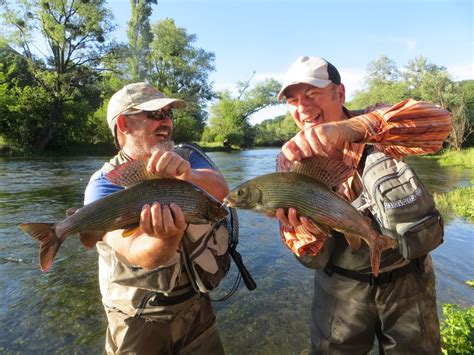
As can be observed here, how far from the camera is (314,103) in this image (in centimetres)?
322

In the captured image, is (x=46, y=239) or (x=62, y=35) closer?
(x=46, y=239)

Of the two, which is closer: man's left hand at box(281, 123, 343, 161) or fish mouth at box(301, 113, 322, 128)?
man's left hand at box(281, 123, 343, 161)

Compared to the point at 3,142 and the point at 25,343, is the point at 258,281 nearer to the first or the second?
the point at 25,343

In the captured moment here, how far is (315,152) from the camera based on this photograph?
8.44 feet

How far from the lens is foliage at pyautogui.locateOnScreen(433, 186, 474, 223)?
1209 centimetres

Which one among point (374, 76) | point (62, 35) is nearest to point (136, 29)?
point (62, 35)

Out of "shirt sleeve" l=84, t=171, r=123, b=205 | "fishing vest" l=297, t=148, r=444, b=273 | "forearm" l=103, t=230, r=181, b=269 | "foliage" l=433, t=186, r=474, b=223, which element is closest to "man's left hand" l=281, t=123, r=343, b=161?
"fishing vest" l=297, t=148, r=444, b=273

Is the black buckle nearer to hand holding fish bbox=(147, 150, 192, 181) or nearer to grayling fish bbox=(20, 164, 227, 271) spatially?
grayling fish bbox=(20, 164, 227, 271)

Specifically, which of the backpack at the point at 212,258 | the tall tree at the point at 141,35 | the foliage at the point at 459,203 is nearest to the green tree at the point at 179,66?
the tall tree at the point at 141,35

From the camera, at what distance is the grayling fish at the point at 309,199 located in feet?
8.36

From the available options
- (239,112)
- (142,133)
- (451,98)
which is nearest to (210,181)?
(142,133)

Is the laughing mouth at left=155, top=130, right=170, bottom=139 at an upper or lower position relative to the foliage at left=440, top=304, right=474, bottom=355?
upper

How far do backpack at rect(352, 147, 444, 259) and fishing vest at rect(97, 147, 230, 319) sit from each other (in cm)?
148

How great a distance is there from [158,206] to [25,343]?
14.4 feet
